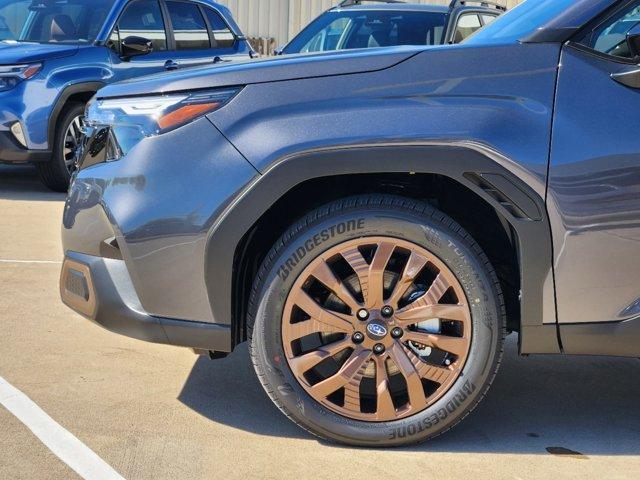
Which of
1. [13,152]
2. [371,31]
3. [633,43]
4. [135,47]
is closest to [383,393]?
[633,43]

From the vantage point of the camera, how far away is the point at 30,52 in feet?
30.0

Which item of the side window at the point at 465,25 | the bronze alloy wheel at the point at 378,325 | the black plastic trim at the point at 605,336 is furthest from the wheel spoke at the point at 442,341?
the side window at the point at 465,25

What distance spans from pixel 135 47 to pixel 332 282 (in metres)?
6.54

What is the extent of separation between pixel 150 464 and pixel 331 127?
1248 millimetres

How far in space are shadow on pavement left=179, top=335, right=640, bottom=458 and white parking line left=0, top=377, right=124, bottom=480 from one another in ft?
1.79

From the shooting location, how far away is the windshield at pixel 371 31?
8.79 meters

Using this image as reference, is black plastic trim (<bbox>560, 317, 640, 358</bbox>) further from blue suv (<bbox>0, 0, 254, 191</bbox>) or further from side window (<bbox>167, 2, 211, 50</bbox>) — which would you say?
side window (<bbox>167, 2, 211, 50</bbox>)

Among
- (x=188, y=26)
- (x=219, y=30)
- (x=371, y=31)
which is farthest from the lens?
(x=219, y=30)

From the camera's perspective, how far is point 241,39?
11.3 metres

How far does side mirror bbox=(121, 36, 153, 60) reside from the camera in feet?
31.5

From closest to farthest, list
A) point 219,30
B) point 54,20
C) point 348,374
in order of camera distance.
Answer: point 348,374
point 54,20
point 219,30

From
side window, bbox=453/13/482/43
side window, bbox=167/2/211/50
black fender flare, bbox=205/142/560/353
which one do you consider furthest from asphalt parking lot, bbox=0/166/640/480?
side window, bbox=167/2/211/50

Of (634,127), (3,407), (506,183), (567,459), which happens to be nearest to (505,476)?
(567,459)

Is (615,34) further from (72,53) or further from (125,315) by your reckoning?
(72,53)
